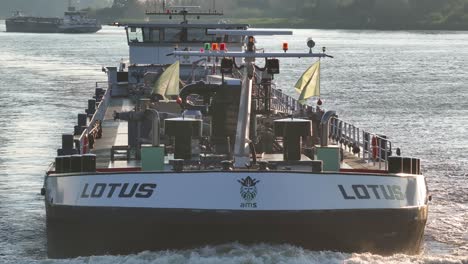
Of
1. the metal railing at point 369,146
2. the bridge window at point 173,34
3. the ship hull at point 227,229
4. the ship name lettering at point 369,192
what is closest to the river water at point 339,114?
the ship hull at point 227,229

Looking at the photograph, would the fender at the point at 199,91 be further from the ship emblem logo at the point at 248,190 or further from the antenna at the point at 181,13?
the antenna at the point at 181,13

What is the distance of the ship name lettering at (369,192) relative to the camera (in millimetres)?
25641

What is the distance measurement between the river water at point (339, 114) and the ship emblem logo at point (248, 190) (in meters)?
1.14

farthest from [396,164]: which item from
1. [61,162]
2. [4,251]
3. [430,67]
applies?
[430,67]

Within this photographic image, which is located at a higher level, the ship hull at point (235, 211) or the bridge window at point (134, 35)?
the bridge window at point (134, 35)

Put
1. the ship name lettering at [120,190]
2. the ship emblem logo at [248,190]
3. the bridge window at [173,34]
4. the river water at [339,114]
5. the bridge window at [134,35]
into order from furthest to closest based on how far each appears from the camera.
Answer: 1. the bridge window at [134,35]
2. the bridge window at [173,34]
3. the river water at [339,114]
4. the ship name lettering at [120,190]
5. the ship emblem logo at [248,190]

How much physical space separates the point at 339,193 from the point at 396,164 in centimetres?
252

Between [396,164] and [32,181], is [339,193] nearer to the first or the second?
[396,164]

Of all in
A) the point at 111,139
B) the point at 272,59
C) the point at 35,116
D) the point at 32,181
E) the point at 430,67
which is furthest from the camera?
the point at 430,67

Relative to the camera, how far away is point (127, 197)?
25.6m

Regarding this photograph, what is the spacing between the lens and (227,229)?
25297mm

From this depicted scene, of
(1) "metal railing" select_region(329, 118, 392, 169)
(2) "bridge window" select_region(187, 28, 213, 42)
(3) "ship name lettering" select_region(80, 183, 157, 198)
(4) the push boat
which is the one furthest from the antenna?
(3) "ship name lettering" select_region(80, 183, 157, 198)

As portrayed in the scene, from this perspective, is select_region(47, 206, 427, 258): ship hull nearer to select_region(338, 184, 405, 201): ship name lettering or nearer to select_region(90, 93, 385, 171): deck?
select_region(338, 184, 405, 201): ship name lettering

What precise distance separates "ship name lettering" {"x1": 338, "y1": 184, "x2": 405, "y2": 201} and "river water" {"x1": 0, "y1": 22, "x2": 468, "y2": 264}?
1.41 metres
